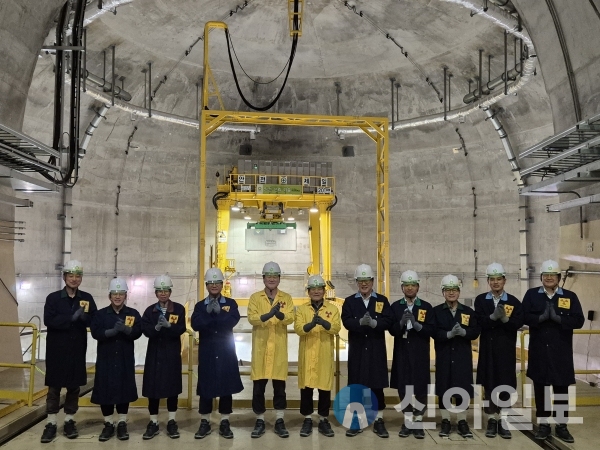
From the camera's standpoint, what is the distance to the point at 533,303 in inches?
237

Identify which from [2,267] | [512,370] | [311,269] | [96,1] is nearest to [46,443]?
[2,267]

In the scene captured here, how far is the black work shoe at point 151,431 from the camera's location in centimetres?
582

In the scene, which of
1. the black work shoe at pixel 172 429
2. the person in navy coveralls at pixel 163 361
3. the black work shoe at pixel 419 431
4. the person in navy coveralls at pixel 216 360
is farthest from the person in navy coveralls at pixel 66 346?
the black work shoe at pixel 419 431

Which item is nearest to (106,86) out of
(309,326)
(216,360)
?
(216,360)

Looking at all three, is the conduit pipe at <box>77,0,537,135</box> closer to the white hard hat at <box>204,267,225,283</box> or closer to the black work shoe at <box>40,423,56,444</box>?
the white hard hat at <box>204,267,225,283</box>

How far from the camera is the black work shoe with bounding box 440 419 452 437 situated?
5.95 metres

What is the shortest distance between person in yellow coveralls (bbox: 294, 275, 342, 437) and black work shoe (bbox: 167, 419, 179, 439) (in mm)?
1439

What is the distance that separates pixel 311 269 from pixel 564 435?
48.1ft

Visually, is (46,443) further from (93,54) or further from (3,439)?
(93,54)

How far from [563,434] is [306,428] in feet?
9.35

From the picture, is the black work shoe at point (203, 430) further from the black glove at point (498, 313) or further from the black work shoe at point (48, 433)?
the black glove at point (498, 313)

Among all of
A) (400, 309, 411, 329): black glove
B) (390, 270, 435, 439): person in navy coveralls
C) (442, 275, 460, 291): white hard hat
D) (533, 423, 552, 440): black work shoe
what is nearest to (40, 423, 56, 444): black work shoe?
(390, 270, 435, 439): person in navy coveralls

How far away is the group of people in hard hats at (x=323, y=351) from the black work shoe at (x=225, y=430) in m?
0.01

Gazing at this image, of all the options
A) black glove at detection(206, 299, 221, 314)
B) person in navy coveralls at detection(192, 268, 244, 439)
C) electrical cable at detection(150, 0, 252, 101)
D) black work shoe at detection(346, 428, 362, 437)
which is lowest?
black work shoe at detection(346, 428, 362, 437)
